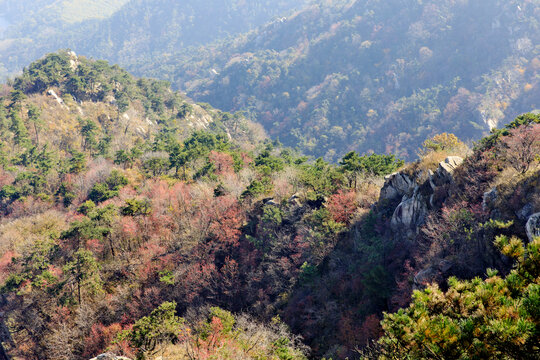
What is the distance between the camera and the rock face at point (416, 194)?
26.6 meters

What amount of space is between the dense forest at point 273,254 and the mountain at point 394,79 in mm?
86209

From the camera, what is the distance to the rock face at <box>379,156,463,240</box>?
26644mm

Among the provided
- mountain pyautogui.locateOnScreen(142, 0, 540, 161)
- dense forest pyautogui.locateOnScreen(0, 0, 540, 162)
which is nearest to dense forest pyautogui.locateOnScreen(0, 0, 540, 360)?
mountain pyautogui.locateOnScreen(142, 0, 540, 161)

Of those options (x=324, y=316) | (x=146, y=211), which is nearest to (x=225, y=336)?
(x=324, y=316)

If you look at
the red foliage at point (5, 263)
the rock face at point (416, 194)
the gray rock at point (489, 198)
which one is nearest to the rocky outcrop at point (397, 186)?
the rock face at point (416, 194)

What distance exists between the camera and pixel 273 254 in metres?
35.9

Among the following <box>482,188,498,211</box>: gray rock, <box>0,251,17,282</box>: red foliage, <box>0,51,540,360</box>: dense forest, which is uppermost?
<box>482,188,498,211</box>: gray rock

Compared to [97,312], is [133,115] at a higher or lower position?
higher

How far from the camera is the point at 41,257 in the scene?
35.6m

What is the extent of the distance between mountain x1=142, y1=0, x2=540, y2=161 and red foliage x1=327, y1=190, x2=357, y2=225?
93144mm

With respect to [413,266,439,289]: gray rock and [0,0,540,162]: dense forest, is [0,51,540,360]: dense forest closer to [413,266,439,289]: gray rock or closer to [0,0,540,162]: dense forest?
[413,266,439,289]: gray rock

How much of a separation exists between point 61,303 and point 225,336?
2074 cm

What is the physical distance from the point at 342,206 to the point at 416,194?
8.07 m

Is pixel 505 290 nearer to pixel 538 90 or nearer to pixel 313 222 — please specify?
pixel 313 222
